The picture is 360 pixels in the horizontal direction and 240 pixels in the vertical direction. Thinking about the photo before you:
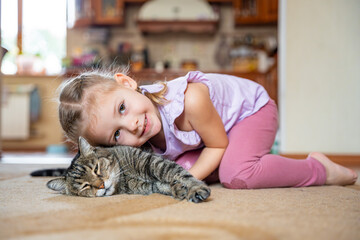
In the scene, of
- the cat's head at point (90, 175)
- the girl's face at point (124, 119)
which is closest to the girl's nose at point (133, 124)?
the girl's face at point (124, 119)

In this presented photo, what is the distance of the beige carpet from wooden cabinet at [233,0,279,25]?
12.8 ft

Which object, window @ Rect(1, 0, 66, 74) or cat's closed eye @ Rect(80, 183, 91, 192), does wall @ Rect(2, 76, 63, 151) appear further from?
cat's closed eye @ Rect(80, 183, 91, 192)

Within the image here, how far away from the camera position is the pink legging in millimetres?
1159

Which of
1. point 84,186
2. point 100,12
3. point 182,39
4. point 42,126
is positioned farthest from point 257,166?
point 42,126

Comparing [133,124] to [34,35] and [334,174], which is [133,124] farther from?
[34,35]

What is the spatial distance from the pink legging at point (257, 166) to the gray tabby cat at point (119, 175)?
9.7 inches

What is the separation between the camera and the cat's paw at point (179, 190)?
0.92 meters

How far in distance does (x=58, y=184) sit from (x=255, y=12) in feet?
13.6

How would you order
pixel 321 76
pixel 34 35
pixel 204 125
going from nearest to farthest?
pixel 204 125, pixel 321 76, pixel 34 35

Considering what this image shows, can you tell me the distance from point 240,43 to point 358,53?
8.06 feet

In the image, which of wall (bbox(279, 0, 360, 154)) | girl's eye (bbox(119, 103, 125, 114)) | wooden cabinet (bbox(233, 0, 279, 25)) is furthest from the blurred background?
girl's eye (bbox(119, 103, 125, 114))

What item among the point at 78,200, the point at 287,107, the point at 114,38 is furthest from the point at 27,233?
the point at 114,38

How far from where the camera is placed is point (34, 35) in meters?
5.31

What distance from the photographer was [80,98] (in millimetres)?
1061
